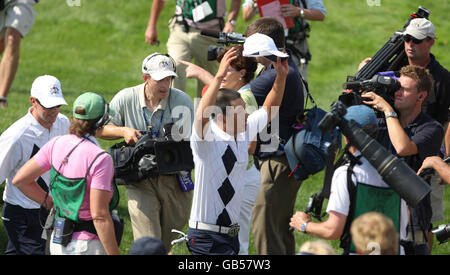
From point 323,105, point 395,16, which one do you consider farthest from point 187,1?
point 395,16

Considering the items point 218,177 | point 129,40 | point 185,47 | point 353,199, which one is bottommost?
point 353,199

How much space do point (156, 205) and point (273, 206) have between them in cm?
105

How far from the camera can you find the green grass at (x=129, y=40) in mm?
15781

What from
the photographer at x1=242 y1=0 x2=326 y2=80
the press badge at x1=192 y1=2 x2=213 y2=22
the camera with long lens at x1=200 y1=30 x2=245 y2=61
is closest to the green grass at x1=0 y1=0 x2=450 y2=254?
the photographer at x1=242 y1=0 x2=326 y2=80

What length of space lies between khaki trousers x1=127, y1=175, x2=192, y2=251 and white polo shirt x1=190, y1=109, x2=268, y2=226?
3.84 ft

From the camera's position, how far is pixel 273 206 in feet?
22.5

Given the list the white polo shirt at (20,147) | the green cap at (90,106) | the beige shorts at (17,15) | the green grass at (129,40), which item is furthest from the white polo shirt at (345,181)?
the green grass at (129,40)

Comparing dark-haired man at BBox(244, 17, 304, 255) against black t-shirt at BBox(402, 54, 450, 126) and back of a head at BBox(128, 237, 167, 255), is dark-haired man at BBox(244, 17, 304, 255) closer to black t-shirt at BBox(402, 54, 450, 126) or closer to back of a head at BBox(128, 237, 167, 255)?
black t-shirt at BBox(402, 54, 450, 126)

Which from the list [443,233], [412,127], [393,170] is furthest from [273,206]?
[393,170]

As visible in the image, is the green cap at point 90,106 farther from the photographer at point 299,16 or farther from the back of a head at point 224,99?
the photographer at point 299,16

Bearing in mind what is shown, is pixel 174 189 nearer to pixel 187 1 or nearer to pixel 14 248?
pixel 14 248

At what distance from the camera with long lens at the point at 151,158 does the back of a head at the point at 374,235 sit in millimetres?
2301

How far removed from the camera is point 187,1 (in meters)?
11.0

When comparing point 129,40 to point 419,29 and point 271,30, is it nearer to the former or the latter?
point 419,29
